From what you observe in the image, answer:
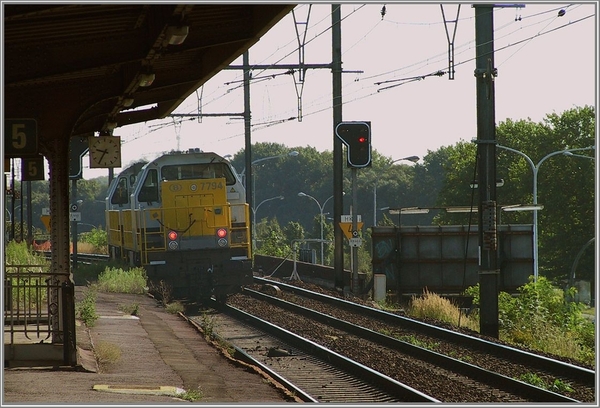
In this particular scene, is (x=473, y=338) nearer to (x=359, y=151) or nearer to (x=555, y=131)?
(x=359, y=151)

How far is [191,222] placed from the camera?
23719 millimetres

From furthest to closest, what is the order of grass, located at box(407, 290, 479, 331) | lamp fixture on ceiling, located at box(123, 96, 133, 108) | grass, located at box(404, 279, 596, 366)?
1. grass, located at box(407, 290, 479, 331)
2. grass, located at box(404, 279, 596, 366)
3. lamp fixture on ceiling, located at box(123, 96, 133, 108)

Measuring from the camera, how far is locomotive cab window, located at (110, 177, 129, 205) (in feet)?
88.0

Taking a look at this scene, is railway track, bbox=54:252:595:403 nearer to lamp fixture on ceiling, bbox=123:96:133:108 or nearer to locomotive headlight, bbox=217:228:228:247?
locomotive headlight, bbox=217:228:228:247

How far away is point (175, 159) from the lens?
78.9 ft

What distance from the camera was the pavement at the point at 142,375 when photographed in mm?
10938

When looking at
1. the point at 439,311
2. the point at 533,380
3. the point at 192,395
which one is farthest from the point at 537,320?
the point at 192,395

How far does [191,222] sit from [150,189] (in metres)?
1.30

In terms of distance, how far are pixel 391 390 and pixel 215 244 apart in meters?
11.7

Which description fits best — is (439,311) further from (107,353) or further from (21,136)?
(21,136)

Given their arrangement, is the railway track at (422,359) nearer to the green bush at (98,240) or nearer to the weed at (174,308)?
the weed at (174,308)

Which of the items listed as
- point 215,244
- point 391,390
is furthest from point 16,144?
point 215,244

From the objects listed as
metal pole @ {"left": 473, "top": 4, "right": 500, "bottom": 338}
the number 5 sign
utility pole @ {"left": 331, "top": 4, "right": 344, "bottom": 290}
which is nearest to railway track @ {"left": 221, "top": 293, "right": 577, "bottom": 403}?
metal pole @ {"left": 473, "top": 4, "right": 500, "bottom": 338}

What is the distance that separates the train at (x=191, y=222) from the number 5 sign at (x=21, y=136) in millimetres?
11313
